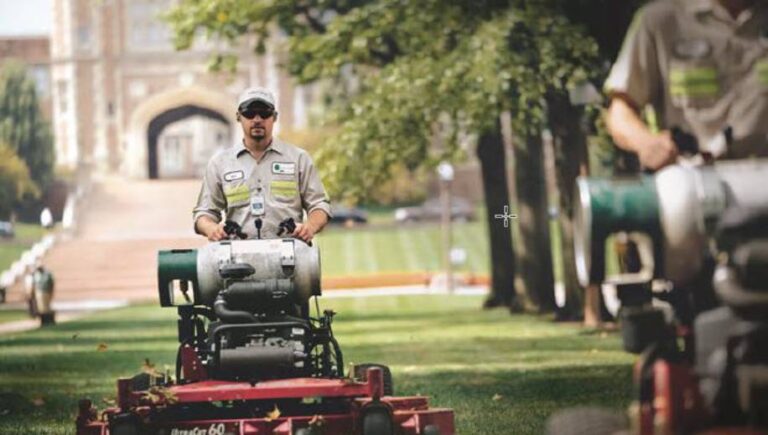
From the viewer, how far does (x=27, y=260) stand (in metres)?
23.8

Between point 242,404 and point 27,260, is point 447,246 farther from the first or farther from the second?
point 242,404

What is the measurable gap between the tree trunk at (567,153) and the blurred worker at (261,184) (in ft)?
41.0

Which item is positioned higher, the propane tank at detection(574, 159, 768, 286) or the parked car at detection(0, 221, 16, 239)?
the parked car at detection(0, 221, 16, 239)

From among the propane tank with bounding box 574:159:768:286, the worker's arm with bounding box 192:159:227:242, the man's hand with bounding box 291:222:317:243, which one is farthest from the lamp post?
the propane tank with bounding box 574:159:768:286

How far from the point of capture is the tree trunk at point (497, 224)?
2900cm

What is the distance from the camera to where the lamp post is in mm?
26798

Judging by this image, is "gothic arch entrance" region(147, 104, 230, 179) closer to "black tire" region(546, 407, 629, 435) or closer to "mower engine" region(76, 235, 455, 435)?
"mower engine" region(76, 235, 455, 435)

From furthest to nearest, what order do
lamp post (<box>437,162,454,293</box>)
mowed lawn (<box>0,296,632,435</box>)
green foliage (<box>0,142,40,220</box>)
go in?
lamp post (<box>437,162,454,293</box>)
green foliage (<box>0,142,40,220</box>)
mowed lawn (<box>0,296,632,435</box>)

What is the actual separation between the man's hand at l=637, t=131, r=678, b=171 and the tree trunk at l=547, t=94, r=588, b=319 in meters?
15.7

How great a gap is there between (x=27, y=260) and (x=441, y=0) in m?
4.52

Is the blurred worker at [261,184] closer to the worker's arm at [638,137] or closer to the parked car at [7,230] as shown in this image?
the worker's arm at [638,137]

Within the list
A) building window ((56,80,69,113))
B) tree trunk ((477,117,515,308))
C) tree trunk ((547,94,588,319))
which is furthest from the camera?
tree trunk ((477,117,515,308))

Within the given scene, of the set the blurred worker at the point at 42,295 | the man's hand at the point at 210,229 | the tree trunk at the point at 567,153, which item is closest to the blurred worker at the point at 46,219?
the blurred worker at the point at 42,295

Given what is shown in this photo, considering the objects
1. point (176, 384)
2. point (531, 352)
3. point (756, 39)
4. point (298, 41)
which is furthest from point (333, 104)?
point (756, 39)
